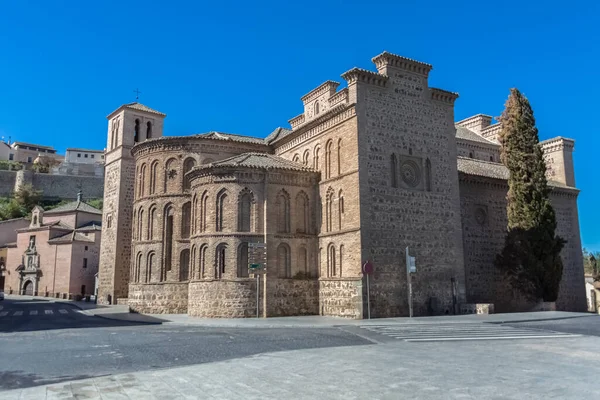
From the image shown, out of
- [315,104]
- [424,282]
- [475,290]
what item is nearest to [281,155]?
[315,104]

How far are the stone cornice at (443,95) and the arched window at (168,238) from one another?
633 inches

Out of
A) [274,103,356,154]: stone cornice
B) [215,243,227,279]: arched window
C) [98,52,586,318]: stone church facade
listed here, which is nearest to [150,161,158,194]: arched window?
[98,52,586,318]: stone church facade

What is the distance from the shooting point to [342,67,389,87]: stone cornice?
24.0m

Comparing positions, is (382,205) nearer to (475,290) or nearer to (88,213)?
(475,290)

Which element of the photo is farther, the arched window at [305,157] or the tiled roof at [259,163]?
the arched window at [305,157]

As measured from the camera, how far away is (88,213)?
57.5m

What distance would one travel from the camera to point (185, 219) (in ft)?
95.7

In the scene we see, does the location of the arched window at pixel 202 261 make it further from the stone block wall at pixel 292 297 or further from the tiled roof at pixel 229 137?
the tiled roof at pixel 229 137

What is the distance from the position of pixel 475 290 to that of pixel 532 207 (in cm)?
562

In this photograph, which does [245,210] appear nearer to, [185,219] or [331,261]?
[331,261]

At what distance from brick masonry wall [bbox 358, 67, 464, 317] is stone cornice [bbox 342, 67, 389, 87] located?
0.83ft

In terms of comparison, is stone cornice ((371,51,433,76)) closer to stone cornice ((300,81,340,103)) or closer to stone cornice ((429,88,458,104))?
stone cornice ((429,88,458,104))

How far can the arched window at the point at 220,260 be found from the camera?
24.5 meters

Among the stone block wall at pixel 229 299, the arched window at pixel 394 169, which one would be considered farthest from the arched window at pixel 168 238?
the arched window at pixel 394 169
